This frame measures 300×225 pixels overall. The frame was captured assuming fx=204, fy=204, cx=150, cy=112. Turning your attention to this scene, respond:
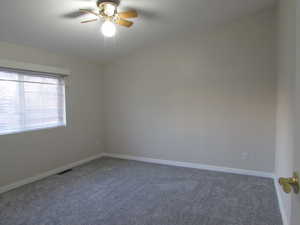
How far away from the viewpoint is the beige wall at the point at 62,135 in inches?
124

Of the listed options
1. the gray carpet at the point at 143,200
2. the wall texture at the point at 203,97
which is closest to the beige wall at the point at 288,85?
the gray carpet at the point at 143,200

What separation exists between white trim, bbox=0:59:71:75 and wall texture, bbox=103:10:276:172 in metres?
1.30

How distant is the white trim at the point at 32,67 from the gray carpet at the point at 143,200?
188 cm

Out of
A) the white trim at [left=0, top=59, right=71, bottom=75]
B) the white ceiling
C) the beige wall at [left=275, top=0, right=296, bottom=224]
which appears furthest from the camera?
the white trim at [left=0, top=59, right=71, bottom=75]

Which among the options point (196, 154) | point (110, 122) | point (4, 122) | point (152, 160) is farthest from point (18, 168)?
point (196, 154)

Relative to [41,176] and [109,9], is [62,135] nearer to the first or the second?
[41,176]

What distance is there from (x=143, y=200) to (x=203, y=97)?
223 cm

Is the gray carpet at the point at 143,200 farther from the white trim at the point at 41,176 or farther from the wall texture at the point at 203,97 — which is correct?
the wall texture at the point at 203,97

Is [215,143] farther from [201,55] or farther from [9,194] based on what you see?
[9,194]

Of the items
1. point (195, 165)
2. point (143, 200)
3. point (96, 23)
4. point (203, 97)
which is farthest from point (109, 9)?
point (195, 165)

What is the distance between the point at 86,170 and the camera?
158 inches

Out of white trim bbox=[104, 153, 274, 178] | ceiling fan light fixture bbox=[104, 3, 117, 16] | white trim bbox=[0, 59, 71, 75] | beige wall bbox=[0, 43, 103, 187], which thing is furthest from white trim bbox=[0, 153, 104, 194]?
ceiling fan light fixture bbox=[104, 3, 117, 16]

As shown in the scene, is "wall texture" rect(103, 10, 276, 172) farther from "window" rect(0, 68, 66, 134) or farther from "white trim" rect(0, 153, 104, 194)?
"window" rect(0, 68, 66, 134)

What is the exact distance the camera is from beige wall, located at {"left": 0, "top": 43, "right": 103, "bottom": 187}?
10.3 feet
